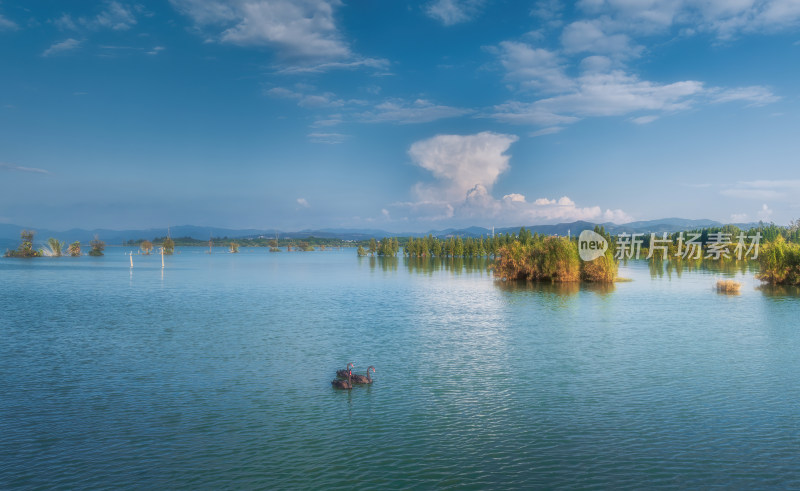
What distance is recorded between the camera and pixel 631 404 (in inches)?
889

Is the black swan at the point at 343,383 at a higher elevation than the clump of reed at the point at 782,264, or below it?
below

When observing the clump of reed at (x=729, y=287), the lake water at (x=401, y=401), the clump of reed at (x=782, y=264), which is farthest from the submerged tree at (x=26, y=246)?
the clump of reed at (x=782, y=264)

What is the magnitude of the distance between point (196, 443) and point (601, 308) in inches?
1790

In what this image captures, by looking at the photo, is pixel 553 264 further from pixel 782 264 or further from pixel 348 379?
pixel 348 379

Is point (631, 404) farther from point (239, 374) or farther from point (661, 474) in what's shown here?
point (239, 374)

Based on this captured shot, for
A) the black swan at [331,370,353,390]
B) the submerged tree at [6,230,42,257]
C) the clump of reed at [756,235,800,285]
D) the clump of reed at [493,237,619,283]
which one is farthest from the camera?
the submerged tree at [6,230,42,257]

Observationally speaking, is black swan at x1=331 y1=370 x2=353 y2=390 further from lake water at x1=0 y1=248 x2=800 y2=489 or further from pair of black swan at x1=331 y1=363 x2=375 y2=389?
lake water at x1=0 y1=248 x2=800 y2=489

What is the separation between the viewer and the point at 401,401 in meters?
23.0

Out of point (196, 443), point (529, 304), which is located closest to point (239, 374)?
point (196, 443)

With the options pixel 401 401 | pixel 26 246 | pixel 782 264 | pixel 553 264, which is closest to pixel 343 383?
pixel 401 401

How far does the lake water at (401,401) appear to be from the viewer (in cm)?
1623

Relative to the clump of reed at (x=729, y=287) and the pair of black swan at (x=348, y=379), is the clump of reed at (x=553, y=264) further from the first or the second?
the pair of black swan at (x=348, y=379)

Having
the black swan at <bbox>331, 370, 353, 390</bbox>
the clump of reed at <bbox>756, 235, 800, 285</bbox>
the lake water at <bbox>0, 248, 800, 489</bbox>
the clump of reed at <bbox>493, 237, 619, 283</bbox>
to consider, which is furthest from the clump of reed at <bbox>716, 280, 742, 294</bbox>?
the black swan at <bbox>331, 370, 353, 390</bbox>

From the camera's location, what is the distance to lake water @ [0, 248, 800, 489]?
1623 cm
